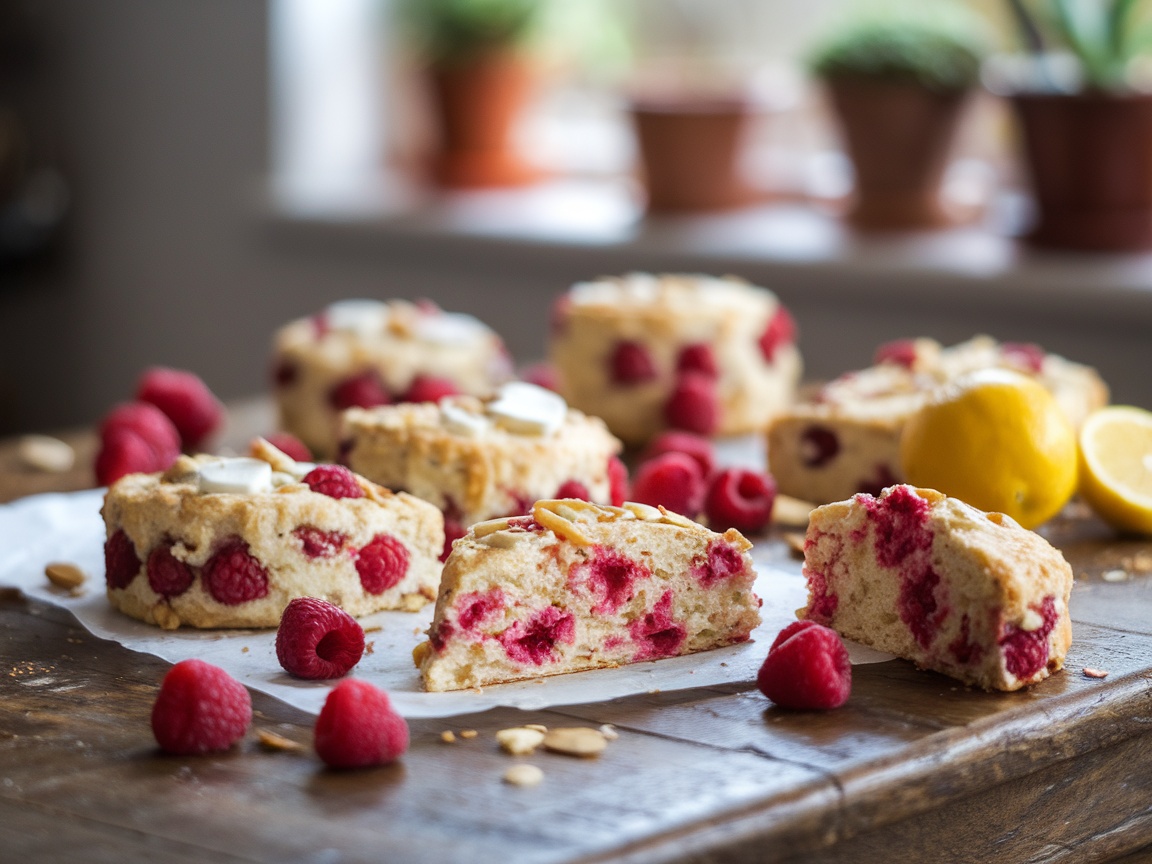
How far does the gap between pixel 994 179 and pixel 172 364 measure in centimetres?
288

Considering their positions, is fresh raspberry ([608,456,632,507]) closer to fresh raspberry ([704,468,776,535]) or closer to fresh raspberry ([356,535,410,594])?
fresh raspberry ([704,468,776,535])

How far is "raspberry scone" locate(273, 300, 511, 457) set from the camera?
2912 millimetres

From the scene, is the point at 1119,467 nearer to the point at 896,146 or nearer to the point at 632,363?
the point at 632,363

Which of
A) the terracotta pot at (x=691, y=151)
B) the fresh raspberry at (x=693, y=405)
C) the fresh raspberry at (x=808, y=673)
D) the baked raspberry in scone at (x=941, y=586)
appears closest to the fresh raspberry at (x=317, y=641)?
the fresh raspberry at (x=808, y=673)

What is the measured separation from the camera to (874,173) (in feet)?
13.9

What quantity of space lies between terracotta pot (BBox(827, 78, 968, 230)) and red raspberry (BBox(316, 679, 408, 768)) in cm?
295

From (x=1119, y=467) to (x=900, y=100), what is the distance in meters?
1.93

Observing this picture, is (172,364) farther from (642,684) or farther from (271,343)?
(642,684)

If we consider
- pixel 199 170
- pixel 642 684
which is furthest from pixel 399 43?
pixel 642 684

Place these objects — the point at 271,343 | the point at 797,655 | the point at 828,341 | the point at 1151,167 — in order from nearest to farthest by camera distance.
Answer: the point at 797,655
the point at 1151,167
the point at 828,341
the point at 271,343

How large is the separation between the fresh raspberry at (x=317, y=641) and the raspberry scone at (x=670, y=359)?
131 centimetres

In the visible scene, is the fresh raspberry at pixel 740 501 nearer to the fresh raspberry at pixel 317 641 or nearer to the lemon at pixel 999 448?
the lemon at pixel 999 448

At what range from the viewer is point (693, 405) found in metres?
2.92

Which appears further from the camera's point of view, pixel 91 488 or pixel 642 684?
pixel 91 488
